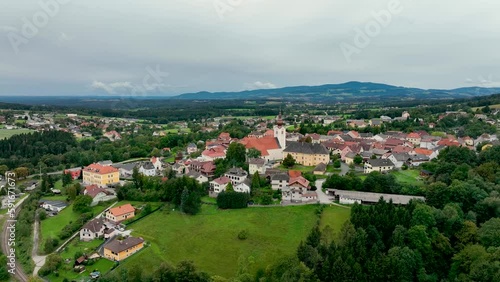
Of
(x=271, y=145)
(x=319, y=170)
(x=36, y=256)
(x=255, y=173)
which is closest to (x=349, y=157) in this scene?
(x=319, y=170)

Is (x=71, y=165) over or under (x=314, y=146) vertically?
under

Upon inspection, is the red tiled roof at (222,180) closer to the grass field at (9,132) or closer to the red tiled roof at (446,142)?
the red tiled roof at (446,142)

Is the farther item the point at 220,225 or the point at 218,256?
the point at 220,225

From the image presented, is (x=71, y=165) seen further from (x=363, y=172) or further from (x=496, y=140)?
(x=496, y=140)

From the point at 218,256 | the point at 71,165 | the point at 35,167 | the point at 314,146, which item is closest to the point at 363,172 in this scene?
the point at 314,146

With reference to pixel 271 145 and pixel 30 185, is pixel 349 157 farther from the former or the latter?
pixel 30 185

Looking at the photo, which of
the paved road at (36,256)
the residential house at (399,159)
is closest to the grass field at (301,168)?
the residential house at (399,159)

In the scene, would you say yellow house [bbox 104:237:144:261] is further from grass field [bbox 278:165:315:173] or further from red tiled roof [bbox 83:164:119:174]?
grass field [bbox 278:165:315:173]

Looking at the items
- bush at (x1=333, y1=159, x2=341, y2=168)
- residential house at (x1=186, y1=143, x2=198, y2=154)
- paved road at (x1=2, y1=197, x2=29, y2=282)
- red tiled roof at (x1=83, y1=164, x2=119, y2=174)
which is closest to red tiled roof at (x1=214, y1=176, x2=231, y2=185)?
red tiled roof at (x1=83, y1=164, x2=119, y2=174)
